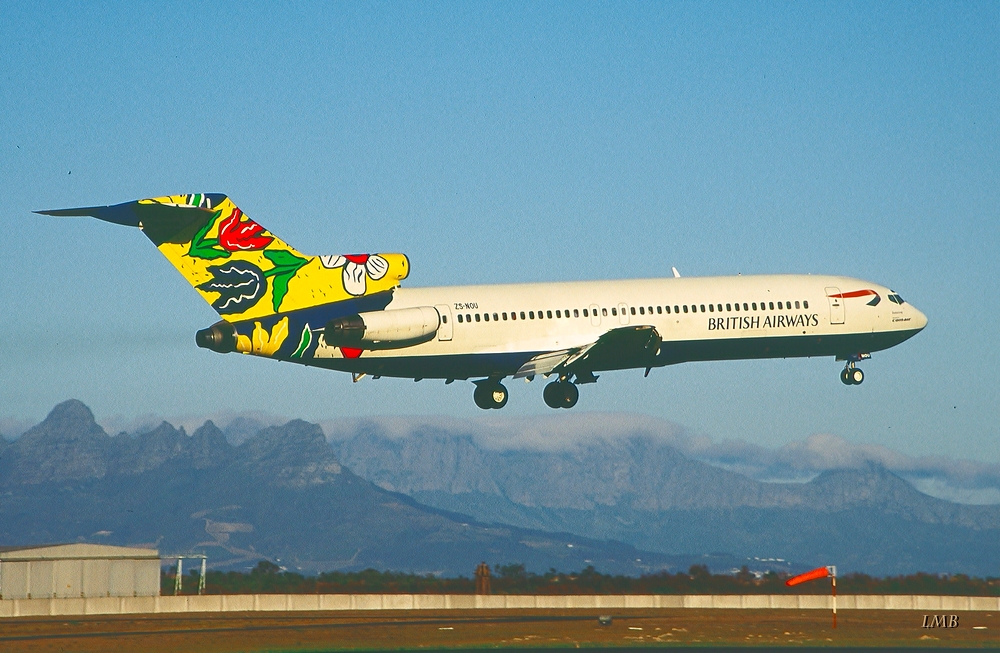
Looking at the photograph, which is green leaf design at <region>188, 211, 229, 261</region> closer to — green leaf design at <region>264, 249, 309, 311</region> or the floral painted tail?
the floral painted tail

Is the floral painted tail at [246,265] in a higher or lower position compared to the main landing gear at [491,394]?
higher

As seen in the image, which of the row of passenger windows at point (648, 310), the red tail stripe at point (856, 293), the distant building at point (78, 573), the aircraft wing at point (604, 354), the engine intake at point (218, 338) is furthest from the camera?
the red tail stripe at point (856, 293)

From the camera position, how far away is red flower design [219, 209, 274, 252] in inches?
2087

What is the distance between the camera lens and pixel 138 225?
50.9 m

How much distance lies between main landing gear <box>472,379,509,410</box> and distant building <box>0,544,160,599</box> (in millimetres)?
14441

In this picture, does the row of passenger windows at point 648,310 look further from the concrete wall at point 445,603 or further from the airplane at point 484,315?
the concrete wall at point 445,603

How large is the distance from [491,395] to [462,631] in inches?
665

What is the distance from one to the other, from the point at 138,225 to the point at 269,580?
17161 mm

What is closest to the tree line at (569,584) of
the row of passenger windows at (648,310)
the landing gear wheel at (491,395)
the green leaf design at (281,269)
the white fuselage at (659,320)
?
the landing gear wheel at (491,395)

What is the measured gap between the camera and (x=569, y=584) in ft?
200

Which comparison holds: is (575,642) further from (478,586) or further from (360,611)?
(478,586)

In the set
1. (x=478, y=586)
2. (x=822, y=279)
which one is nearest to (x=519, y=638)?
(x=478, y=586)

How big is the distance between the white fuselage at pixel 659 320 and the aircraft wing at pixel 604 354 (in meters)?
0.34

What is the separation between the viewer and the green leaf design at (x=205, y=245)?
52562 mm
